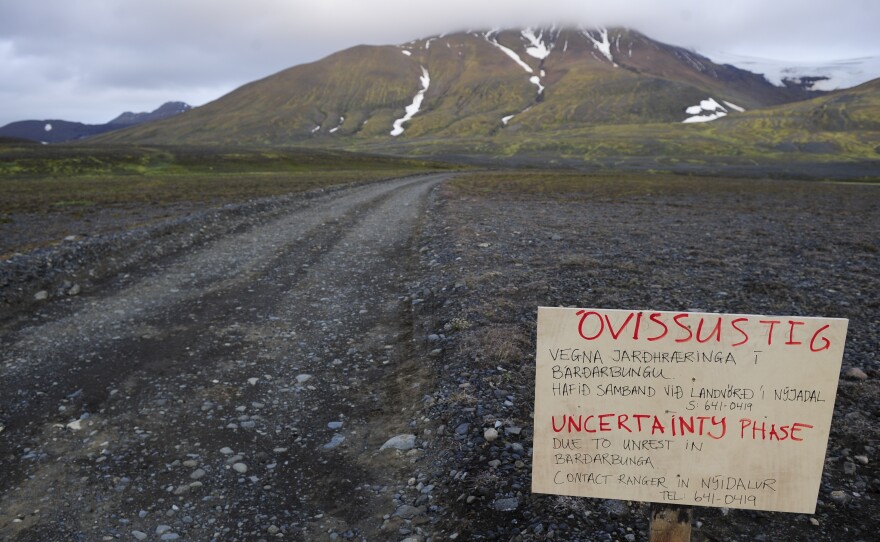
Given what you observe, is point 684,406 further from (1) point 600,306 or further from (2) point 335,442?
(1) point 600,306

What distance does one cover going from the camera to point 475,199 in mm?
35531

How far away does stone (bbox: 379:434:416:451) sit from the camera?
5863 millimetres

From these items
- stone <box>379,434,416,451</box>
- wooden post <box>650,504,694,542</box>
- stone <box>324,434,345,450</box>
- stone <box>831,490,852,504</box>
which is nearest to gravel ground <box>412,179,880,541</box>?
stone <box>831,490,852,504</box>

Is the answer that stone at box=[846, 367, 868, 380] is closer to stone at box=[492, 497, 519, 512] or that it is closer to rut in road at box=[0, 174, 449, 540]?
stone at box=[492, 497, 519, 512]

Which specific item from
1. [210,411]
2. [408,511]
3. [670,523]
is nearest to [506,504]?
[408,511]

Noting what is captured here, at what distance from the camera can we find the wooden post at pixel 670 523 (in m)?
3.58

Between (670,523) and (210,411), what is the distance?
5.58 m

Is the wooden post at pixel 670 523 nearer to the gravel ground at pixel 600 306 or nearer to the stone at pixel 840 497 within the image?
the gravel ground at pixel 600 306

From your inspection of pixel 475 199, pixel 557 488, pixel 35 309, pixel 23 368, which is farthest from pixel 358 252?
pixel 475 199

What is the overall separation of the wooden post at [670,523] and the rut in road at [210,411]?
238 cm

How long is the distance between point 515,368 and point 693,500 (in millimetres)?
3864

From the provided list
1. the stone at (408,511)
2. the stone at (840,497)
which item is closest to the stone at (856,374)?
the stone at (840,497)

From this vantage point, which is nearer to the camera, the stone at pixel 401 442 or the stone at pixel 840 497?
the stone at pixel 840 497

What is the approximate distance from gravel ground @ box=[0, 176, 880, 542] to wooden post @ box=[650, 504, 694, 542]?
0.81 metres
